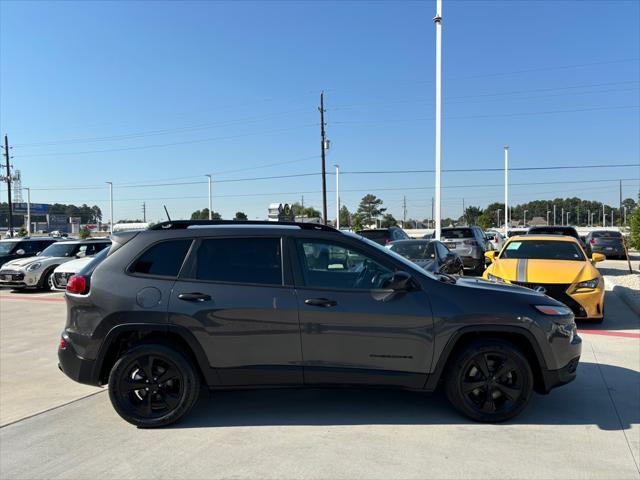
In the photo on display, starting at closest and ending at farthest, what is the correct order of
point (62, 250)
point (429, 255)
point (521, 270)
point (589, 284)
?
point (589, 284)
point (521, 270)
point (429, 255)
point (62, 250)

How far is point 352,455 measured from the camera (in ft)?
12.1

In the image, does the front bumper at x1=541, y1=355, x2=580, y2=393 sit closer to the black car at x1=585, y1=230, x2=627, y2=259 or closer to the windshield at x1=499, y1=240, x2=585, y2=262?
the windshield at x1=499, y1=240, x2=585, y2=262

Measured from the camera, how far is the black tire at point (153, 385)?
420 centimetres

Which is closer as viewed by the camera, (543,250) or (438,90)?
(543,250)

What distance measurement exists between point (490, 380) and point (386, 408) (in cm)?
100

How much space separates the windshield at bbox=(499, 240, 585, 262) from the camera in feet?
31.5

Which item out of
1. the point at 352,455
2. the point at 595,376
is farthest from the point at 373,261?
the point at 595,376

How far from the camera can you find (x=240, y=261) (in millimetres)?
4328

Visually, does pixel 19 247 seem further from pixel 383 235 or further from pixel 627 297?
pixel 627 297

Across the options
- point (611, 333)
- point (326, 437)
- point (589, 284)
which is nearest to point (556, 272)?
point (589, 284)

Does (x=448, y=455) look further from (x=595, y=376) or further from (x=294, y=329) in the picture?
(x=595, y=376)

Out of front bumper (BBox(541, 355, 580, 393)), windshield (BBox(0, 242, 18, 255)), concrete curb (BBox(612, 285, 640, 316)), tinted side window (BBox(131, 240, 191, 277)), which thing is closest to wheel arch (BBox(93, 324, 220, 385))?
tinted side window (BBox(131, 240, 191, 277))

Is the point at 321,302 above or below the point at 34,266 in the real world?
above

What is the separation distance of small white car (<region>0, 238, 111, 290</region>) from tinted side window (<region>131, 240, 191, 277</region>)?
12058mm
